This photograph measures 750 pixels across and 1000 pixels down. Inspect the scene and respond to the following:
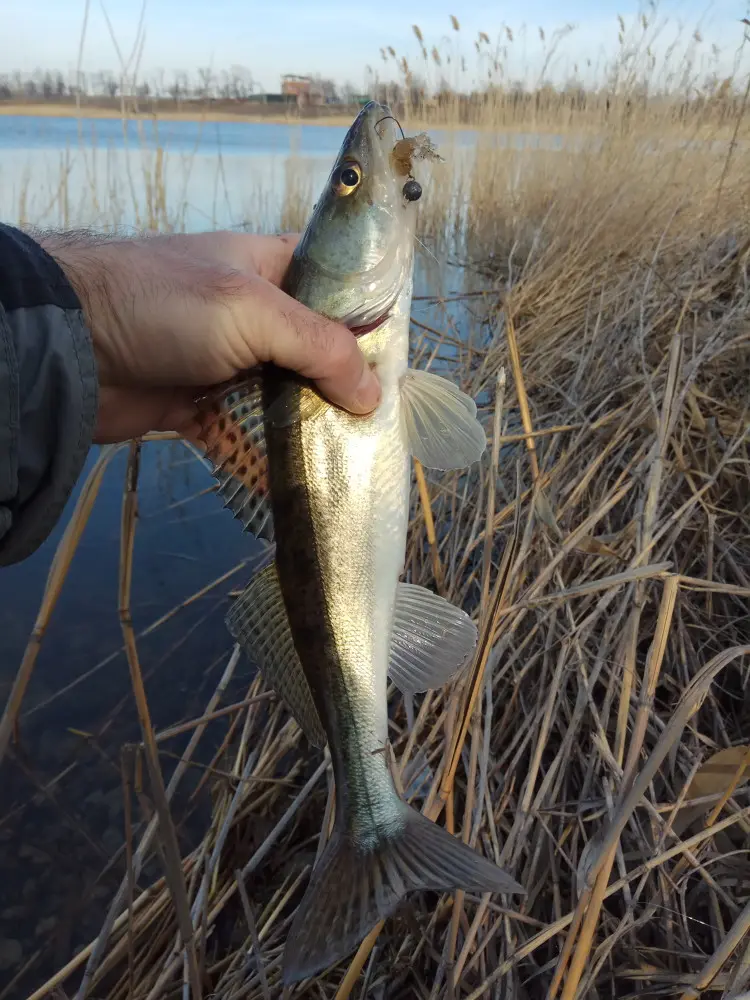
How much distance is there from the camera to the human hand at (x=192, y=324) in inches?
56.0

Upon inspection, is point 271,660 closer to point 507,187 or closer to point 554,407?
point 554,407

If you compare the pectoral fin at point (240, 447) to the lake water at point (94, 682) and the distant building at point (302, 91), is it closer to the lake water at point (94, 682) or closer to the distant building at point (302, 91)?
the lake water at point (94, 682)

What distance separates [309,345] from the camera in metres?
1.40

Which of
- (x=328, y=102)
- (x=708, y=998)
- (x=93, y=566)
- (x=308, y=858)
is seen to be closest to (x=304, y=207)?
(x=328, y=102)

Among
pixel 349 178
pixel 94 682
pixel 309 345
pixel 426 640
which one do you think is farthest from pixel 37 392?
pixel 94 682

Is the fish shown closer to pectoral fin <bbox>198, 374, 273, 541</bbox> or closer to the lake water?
pectoral fin <bbox>198, 374, 273, 541</bbox>

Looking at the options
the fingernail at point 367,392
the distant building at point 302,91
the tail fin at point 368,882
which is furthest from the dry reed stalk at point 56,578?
the distant building at point 302,91

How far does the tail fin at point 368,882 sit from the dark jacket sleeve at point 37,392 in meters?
0.93

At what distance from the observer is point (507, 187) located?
26.7 feet

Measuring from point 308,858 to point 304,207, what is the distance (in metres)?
Result: 8.07

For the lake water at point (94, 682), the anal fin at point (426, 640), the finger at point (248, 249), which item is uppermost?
the finger at point (248, 249)

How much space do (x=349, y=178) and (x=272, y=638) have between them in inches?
41.1

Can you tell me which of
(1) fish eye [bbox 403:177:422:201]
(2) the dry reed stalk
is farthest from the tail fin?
(1) fish eye [bbox 403:177:422:201]

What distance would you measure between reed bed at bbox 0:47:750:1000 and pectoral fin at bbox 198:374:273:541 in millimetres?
225
